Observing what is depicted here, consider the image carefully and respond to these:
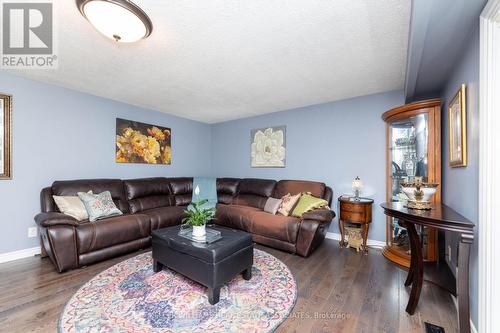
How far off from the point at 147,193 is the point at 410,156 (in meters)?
4.03

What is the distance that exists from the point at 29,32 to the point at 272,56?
2.21 metres

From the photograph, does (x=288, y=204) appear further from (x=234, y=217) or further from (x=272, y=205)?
(x=234, y=217)

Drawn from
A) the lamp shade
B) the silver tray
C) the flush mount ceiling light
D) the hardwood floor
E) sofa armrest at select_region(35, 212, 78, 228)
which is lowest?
the hardwood floor

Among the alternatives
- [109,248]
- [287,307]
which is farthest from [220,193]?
[287,307]

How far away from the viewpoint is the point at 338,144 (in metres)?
3.62

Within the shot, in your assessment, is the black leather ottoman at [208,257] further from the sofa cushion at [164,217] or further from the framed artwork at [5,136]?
the framed artwork at [5,136]

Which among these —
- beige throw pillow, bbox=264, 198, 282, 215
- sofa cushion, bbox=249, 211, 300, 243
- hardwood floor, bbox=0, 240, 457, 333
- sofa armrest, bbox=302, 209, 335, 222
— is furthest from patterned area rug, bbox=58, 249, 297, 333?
beige throw pillow, bbox=264, 198, 282, 215

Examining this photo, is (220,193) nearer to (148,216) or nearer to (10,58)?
(148,216)

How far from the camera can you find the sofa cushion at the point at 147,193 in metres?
3.55

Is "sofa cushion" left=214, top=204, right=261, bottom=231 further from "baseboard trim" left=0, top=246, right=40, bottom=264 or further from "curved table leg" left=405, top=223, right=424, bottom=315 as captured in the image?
"baseboard trim" left=0, top=246, right=40, bottom=264

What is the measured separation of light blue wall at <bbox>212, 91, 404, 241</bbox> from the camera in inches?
128

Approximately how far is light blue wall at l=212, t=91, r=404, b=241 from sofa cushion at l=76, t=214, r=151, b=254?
2447 mm

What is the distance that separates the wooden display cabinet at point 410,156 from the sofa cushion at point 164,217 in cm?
308

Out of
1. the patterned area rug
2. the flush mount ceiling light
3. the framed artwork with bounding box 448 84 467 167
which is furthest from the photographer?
the framed artwork with bounding box 448 84 467 167
